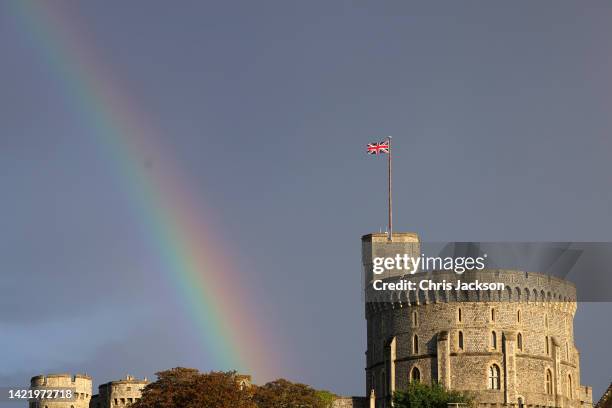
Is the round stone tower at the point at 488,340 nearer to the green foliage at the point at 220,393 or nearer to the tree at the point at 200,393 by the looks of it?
the green foliage at the point at 220,393

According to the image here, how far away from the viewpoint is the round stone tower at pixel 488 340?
121m

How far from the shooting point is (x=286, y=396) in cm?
12050

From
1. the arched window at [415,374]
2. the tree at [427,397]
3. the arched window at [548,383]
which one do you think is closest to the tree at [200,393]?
the tree at [427,397]

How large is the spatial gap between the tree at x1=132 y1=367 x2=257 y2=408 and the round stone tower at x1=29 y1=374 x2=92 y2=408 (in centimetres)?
4137

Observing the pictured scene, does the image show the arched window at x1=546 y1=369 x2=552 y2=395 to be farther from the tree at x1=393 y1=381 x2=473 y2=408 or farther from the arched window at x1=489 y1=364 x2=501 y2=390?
the tree at x1=393 y1=381 x2=473 y2=408

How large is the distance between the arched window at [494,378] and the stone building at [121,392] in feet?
141

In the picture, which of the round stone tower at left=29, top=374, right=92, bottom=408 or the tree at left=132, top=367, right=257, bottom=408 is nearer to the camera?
the tree at left=132, top=367, right=257, bottom=408

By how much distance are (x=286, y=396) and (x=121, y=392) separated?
32.0 metres

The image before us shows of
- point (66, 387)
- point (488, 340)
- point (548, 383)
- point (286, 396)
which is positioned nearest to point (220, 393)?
point (286, 396)

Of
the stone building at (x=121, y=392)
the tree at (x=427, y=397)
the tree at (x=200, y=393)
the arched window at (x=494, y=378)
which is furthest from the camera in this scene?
the stone building at (x=121, y=392)

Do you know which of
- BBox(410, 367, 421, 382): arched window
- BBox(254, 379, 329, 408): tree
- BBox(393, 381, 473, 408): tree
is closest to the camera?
BBox(393, 381, 473, 408): tree

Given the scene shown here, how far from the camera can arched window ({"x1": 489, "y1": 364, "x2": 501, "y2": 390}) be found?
121 meters

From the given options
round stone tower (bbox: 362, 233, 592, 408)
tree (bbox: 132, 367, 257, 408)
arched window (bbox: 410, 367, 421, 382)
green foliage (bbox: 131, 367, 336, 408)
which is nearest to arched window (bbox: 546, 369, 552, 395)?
round stone tower (bbox: 362, 233, 592, 408)

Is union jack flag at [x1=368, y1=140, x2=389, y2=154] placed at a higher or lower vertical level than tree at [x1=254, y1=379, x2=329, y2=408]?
higher
